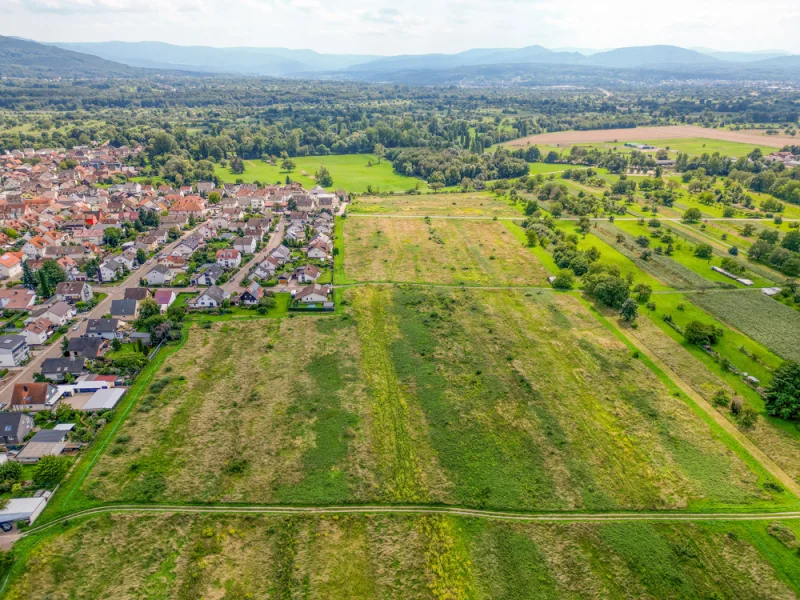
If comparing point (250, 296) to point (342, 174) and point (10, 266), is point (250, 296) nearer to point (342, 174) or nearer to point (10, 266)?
point (10, 266)

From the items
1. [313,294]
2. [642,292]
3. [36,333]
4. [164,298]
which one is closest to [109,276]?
[164,298]

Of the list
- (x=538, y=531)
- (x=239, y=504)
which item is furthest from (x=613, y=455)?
(x=239, y=504)

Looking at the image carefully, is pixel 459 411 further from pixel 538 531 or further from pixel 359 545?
pixel 359 545

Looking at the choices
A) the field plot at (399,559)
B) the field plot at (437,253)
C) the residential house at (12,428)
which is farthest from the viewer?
the field plot at (437,253)

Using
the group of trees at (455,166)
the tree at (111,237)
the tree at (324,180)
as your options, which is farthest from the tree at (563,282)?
the tree at (324,180)

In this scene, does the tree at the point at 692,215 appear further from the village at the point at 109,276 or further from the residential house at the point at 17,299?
the residential house at the point at 17,299

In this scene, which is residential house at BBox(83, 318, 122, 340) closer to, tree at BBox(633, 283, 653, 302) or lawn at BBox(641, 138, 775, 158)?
tree at BBox(633, 283, 653, 302)

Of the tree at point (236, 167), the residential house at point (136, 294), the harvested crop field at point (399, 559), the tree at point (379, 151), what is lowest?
the harvested crop field at point (399, 559)
